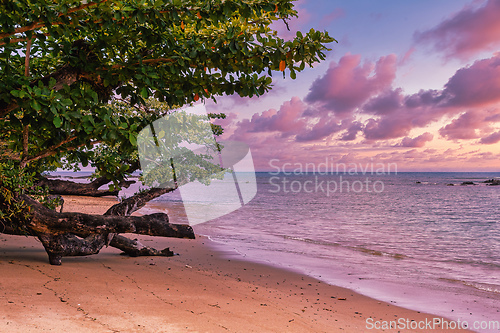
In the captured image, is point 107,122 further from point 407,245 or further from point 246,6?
point 407,245

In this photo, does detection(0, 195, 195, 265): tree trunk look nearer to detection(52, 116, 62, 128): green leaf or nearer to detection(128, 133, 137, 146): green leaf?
detection(128, 133, 137, 146): green leaf

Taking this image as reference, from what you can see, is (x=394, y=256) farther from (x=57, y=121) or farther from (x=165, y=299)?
(x=57, y=121)

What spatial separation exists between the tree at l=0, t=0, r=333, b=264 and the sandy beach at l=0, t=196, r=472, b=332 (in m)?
0.95

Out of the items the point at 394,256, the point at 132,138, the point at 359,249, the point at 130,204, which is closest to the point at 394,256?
the point at 394,256

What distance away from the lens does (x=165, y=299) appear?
19.5ft

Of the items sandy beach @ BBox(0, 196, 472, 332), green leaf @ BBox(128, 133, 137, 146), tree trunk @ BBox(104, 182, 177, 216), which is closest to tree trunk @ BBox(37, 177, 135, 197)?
tree trunk @ BBox(104, 182, 177, 216)

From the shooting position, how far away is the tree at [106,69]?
4516 millimetres

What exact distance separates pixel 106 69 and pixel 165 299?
12.3ft

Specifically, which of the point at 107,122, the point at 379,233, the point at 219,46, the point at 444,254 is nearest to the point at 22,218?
the point at 107,122

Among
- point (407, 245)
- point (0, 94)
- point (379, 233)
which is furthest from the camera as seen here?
point (379, 233)

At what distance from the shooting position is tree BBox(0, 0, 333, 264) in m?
4.52

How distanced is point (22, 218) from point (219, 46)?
4.69m

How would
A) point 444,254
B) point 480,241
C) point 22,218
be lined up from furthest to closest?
point 480,241 → point 444,254 → point 22,218

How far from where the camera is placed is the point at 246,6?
15.3ft
